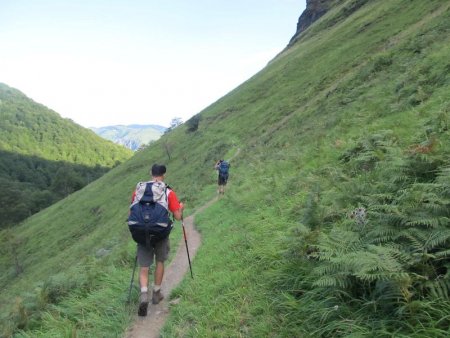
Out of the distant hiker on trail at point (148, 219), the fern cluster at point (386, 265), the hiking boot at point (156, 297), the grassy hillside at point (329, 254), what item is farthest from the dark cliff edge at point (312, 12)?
the fern cluster at point (386, 265)

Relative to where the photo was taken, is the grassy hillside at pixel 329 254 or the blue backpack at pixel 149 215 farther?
the blue backpack at pixel 149 215

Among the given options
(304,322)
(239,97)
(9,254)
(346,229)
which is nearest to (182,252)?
(346,229)

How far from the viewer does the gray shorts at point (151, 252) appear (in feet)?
25.8

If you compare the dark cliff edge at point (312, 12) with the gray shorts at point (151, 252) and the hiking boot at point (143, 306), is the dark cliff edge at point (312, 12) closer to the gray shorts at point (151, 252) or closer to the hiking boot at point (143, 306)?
the gray shorts at point (151, 252)

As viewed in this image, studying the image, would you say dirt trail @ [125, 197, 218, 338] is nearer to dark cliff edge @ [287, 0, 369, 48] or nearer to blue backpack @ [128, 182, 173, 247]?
blue backpack @ [128, 182, 173, 247]

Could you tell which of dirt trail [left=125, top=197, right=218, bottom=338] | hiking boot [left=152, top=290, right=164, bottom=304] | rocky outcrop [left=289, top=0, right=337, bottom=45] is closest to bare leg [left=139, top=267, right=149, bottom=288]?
hiking boot [left=152, top=290, right=164, bottom=304]

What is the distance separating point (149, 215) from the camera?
24.3ft

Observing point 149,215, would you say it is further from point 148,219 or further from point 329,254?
point 329,254

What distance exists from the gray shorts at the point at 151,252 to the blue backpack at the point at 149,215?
0.34m

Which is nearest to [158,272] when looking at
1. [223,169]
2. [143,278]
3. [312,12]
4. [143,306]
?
[143,278]

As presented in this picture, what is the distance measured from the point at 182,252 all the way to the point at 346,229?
6962 millimetres

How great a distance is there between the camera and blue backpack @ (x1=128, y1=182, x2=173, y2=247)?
742 cm

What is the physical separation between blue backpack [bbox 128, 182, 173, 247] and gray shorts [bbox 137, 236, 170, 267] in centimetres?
34

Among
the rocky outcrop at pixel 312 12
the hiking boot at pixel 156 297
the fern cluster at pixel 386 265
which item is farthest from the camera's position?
the rocky outcrop at pixel 312 12
